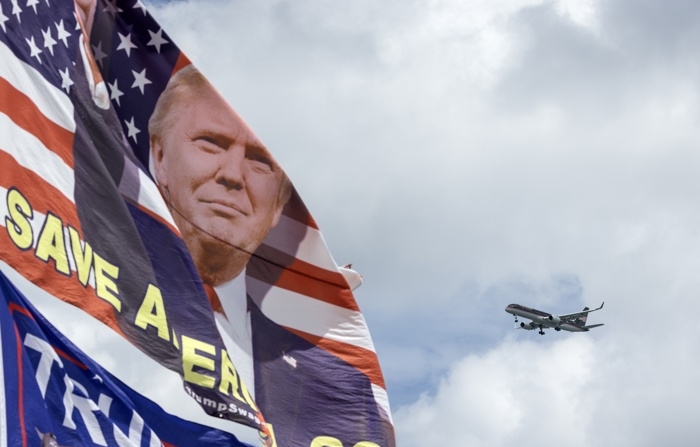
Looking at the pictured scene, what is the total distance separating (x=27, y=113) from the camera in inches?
497

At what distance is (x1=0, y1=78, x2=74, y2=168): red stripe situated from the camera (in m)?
12.4

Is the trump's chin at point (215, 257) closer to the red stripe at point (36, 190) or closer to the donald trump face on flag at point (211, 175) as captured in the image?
the donald trump face on flag at point (211, 175)

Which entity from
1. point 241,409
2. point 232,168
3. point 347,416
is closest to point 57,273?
point 241,409

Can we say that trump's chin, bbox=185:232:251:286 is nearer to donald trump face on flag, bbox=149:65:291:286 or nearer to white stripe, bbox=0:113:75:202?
donald trump face on flag, bbox=149:65:291:286

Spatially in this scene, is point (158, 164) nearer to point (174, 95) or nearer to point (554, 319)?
point (174, 95)

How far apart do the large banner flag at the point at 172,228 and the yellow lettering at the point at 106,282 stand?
19 millimetres

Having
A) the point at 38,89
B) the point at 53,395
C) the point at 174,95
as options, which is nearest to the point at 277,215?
the point at 174,95

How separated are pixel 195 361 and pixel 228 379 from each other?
1.79 feet

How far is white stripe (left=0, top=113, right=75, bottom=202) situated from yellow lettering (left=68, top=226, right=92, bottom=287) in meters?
0.36

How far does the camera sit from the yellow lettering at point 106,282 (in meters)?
12.8

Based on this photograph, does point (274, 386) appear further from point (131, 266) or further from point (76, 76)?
point (76, 76)

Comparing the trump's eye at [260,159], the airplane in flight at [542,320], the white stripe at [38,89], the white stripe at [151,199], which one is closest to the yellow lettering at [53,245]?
the white stripe at [38,89]

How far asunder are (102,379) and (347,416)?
5.83 meters

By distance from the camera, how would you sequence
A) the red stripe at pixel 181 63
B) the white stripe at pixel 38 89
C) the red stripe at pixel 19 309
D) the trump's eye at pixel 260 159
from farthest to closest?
the trump's eye at pixel 260 159 → the red stripe at pixel 181 63 → the white stripe at pixel 38 89 → the red stripe at pixel 19 309
